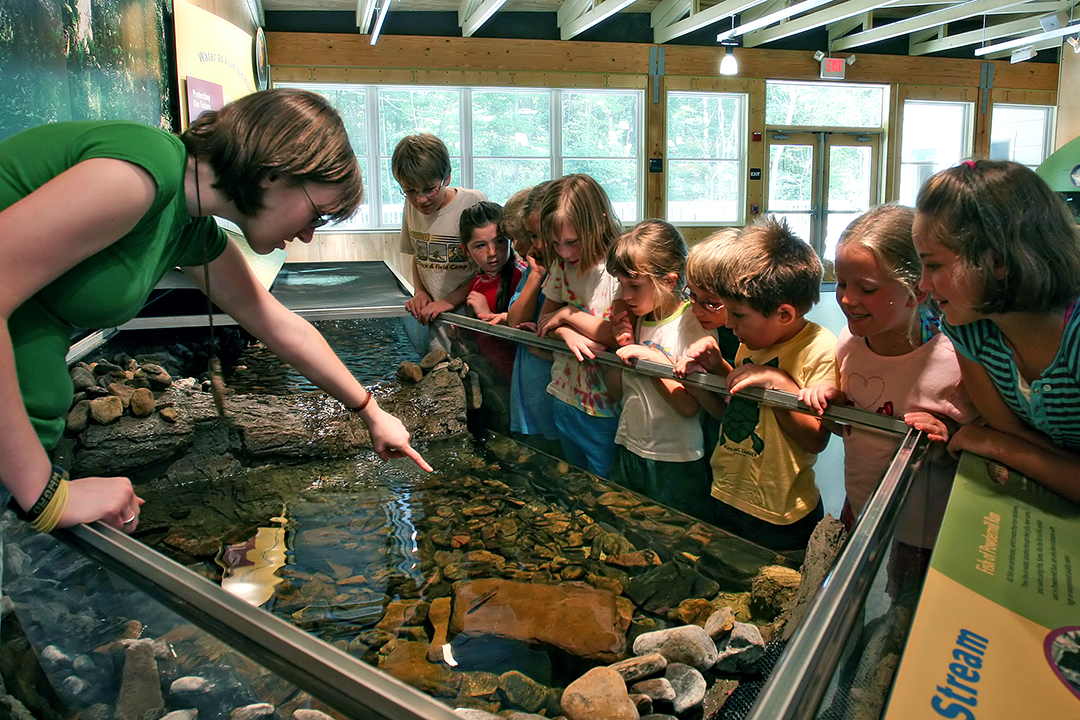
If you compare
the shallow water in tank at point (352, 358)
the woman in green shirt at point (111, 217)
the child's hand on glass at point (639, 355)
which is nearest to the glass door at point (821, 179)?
the shallow water in tank at point (352, 358)

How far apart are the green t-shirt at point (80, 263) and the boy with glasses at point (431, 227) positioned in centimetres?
225

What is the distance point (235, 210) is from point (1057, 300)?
1281 mm

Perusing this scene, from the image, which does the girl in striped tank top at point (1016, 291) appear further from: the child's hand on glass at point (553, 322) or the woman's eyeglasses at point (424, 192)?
the woman's eyeglasses at point (424, 192)

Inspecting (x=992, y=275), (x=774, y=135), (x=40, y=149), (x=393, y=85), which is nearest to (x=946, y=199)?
(x=992, y=275)

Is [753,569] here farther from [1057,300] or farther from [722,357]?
[1057,300]

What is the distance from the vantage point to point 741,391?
5.59 ft

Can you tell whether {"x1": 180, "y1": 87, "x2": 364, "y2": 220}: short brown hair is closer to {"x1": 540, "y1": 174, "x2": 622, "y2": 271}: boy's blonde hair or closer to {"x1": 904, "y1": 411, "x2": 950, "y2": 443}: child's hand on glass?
{"x1": 904, "y1": 411, "x2": 950, "y2": 443}: child's hand on glass

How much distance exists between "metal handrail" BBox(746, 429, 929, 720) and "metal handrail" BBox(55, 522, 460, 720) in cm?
27

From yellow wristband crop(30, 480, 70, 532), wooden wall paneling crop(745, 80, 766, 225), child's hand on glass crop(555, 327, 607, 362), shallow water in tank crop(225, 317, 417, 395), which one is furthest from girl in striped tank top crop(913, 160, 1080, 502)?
wooden wall paneling crop(745, 80, 766, 225)

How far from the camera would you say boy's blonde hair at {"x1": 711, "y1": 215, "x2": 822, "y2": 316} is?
74.2 inches

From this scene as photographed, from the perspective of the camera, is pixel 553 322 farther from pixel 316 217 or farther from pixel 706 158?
pixel 706 158

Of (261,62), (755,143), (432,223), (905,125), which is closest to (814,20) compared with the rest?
(755,143)

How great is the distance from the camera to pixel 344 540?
2264 millimetres

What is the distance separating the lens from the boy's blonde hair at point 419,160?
11.0 feet
